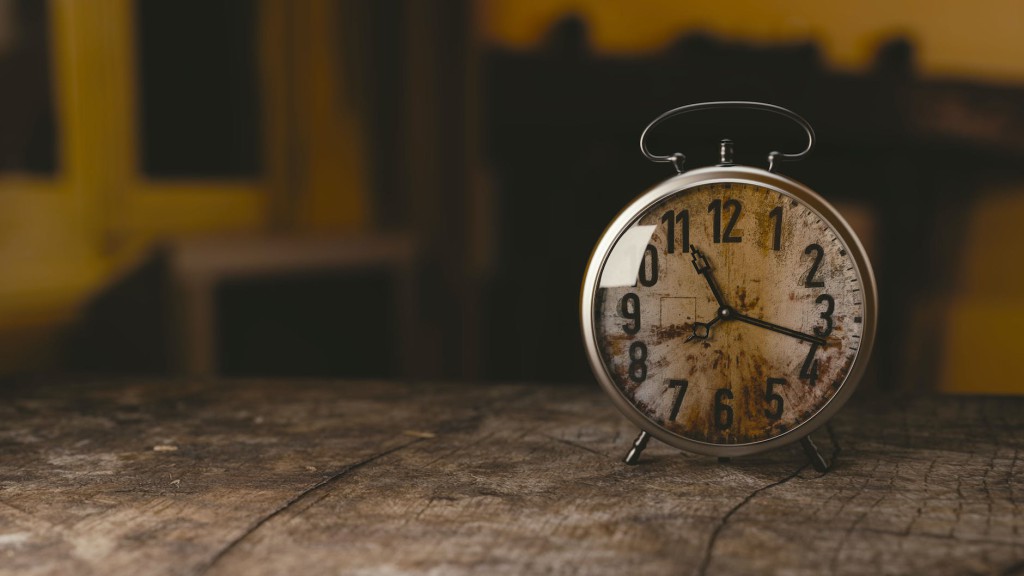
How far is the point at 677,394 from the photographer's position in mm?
893

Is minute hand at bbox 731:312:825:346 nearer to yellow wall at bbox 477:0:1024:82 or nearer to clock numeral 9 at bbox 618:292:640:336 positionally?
clock numeral 9 at bbox 618:292:640:336

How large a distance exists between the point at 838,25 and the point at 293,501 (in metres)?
2.13

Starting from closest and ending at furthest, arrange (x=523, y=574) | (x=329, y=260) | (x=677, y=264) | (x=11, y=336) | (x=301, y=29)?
1. (x=523, y=574)
2. (x=677, y=264)
3. (x=11, y=336)
4. (x=329, y=260)
5. (x=301, y=29)

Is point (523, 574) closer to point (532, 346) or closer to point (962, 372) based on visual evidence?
point (532, 346)

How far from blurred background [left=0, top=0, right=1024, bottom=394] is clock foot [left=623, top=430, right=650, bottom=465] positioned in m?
1.47

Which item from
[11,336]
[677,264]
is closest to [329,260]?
[11,336]

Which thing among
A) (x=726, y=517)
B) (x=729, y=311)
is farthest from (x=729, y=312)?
(x=726, y=517)

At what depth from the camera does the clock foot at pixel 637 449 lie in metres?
0.90

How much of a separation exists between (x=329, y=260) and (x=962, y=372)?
1.81 meters

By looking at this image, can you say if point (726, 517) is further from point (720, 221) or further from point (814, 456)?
point (720, 221)

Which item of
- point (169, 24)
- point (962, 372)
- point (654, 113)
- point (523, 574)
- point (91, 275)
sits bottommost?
point (962, 372)

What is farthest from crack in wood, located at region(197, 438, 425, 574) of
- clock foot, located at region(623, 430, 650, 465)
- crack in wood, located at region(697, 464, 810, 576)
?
crack in wood, located at region(697, 464, 810, 576)

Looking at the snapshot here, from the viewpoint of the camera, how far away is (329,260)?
7.82 ft

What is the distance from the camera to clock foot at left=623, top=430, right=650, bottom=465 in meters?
0.90
